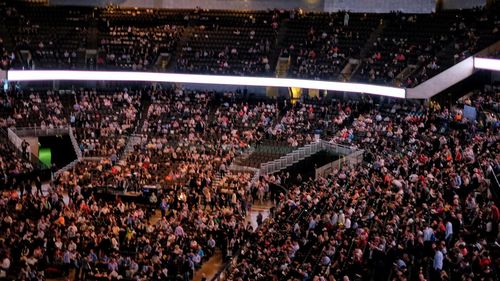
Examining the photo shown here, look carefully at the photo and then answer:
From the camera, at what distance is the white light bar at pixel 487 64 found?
4125 cm

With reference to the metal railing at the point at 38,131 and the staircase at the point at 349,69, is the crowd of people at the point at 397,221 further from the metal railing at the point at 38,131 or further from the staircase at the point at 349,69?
the metal railing at the point at 38,131

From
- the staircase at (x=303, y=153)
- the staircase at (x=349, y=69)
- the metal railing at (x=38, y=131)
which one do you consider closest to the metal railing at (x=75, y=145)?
the metal railing at (x=38, y=131)

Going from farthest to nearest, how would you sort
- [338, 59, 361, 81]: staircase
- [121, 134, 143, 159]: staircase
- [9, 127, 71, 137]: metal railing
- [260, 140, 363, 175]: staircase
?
[338, 59, 361, 81]: staircase
[9, 127, 71, 137]: metal railing
[121, 134, 143, 159]: staircase
[260, 140, 363, 175]: staircase

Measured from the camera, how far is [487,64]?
139ft

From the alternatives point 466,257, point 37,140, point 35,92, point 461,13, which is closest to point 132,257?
point 466,257

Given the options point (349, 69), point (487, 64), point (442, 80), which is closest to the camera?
→ point (487, 64)

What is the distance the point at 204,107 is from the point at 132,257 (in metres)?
22.4

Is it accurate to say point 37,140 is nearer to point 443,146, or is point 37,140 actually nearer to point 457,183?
point 443,146

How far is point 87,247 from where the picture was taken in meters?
27.2

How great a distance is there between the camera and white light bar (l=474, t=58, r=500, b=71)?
135ft

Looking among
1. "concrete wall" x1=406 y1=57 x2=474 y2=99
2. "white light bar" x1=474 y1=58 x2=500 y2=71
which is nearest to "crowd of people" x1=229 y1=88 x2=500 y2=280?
"white light bar" x1=474 y1=58 x2=500 y2=71

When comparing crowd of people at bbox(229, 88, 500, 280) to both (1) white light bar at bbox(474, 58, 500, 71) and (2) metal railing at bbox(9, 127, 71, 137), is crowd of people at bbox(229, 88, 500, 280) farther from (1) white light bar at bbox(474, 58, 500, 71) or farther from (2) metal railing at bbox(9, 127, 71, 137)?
(2) metal railing at bbox(9, 127, 71, 137)

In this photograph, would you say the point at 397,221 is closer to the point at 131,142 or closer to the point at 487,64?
the point at 487,64

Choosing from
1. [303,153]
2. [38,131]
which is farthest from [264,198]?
[38,131]
